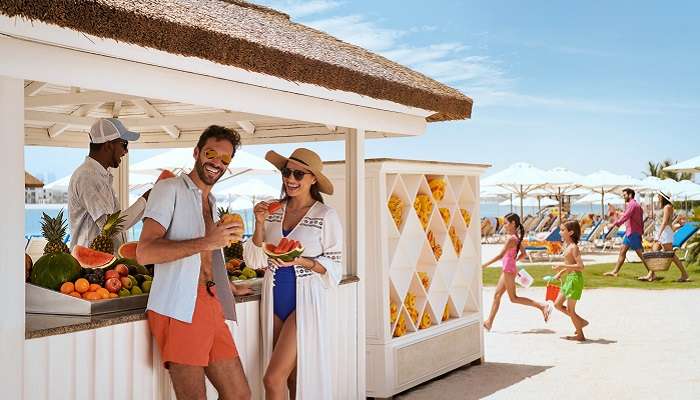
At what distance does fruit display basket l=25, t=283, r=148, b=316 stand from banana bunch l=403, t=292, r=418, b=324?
3501 millimetres

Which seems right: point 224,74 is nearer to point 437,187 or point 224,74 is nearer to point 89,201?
point 89,201

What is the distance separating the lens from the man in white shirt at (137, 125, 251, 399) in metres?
4.38

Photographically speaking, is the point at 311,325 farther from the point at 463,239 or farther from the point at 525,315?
the point at 525,315

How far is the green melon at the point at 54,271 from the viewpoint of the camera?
4883 mm

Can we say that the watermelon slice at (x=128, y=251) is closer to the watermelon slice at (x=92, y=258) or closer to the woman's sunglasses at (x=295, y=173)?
the watermelon slice at (x=92, y=258)

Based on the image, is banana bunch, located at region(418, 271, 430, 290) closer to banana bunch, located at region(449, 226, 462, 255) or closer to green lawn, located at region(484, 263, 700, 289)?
banana bunch, located at region(449, 226, 462, 255)

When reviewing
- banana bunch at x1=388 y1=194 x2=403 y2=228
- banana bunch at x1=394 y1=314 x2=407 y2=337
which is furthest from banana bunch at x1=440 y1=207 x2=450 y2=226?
banana bunch at x1=394 y1=314 x2=407 y2=337

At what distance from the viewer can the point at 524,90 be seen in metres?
112

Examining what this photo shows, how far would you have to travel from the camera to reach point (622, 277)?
60.0ft

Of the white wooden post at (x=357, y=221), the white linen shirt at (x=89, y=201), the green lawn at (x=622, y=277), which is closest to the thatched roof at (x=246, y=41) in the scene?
the white wooden post at (x=357, y=221)

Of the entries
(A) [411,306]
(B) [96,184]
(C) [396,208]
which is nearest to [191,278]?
(B) [96,184]

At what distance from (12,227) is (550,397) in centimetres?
493

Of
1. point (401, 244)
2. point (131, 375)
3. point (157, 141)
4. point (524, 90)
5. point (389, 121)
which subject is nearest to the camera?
point (131, 375)

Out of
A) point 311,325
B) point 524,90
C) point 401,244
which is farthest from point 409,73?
point 524,90
